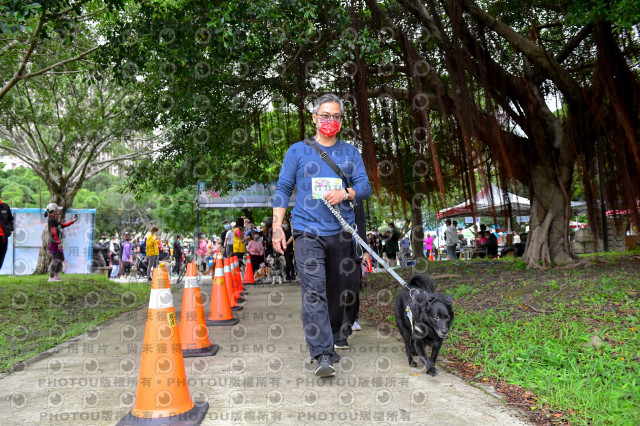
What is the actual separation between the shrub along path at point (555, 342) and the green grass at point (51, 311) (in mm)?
3483

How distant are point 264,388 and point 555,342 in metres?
2.25

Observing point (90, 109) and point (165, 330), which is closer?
point (165, 330)

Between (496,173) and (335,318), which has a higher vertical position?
(496,173)

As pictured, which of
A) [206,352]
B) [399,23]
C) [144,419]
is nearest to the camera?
[144,419]

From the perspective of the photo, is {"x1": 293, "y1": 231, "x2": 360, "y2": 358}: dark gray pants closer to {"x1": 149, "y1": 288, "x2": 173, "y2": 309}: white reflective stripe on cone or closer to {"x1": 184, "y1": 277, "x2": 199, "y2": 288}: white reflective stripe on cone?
{"x1": 149, "y1": 288, "x2": 173, "y2": 309}: white reflective stripe on cone

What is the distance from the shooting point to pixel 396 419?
8.39ft

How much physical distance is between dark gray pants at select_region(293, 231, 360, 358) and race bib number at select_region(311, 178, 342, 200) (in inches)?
12.0

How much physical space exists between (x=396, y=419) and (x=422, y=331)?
802 mm

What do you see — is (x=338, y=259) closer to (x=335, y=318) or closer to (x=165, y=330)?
(x=335, y=318)

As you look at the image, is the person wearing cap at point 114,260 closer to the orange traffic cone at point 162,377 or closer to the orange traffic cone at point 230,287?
the orange traffic cone at point 230,287

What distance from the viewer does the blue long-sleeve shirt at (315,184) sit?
11.8ft

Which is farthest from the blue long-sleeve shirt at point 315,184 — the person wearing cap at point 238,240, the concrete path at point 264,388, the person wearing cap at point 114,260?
the person wearing cap at point 114,260

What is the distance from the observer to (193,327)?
422 cm

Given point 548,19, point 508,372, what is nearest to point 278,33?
point 508,372
